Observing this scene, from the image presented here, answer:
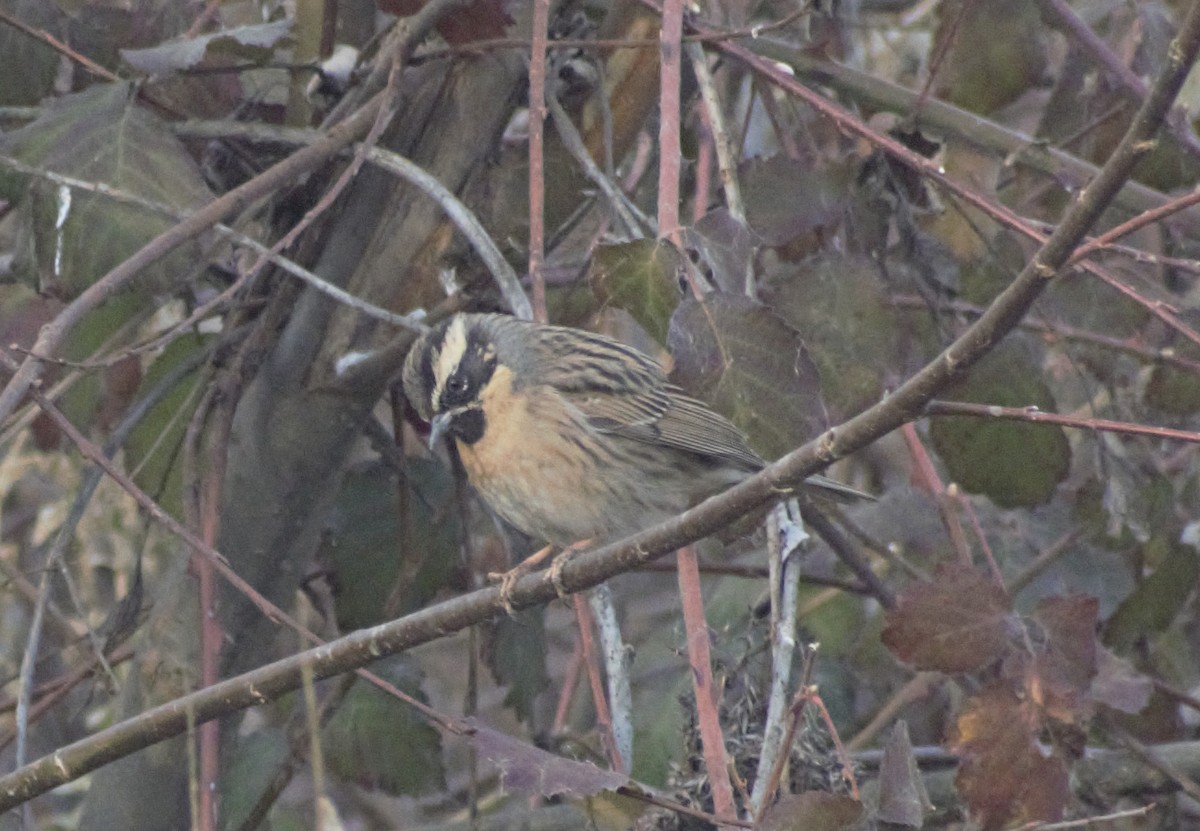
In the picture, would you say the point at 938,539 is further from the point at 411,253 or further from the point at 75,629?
the point at 75,629

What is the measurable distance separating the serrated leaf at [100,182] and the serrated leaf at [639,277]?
92 cm

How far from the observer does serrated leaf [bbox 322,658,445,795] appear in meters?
4.34

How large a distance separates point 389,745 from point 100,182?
174cm

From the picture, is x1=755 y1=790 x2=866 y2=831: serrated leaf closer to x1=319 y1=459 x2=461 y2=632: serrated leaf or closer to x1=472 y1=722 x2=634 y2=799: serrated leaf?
x1=472 y1=722 x2=634 y2=799: serrated leaf

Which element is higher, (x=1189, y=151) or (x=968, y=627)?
(x=1189, y=151)

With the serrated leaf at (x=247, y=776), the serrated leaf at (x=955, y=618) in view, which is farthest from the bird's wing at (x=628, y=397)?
the serrated leaf at (x=247, y=776)

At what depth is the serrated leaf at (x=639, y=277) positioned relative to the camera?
3.08 metres

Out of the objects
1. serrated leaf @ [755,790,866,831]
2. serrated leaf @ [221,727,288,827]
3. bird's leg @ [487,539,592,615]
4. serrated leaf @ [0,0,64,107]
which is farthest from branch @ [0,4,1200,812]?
serrated leaf @ [0,0,64,107]

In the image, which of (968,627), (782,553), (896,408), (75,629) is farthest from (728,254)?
(75,629)

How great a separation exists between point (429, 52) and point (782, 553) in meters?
1.72

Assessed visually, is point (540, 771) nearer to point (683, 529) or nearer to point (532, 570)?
point (683, 529)

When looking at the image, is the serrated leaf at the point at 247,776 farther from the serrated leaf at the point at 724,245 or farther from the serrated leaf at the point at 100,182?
the serrated leaf at the point at 724,245

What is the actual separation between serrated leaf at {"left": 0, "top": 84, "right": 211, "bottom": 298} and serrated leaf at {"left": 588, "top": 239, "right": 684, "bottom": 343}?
0.92m

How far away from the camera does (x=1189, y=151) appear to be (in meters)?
3.92
